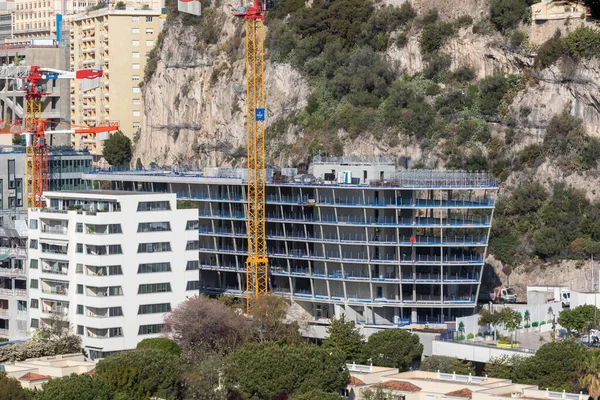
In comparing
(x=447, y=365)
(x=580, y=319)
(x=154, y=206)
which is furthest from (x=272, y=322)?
(x=580, y=319)

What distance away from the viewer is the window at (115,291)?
11238cm

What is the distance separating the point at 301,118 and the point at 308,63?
8.04 meters

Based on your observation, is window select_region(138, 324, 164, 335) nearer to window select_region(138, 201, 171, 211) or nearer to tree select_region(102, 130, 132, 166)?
window select_region(138, 201, 171, 211)

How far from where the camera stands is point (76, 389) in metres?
86.0

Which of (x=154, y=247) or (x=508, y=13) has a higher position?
(x=508, y=13)

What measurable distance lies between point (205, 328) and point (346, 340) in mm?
10094

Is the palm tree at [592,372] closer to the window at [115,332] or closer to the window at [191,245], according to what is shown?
the window at [191,245]

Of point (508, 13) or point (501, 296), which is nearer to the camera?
point (501, 296)

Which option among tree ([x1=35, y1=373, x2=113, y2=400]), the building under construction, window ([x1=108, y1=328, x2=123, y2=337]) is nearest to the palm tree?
the building under construction

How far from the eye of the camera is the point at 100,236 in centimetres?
11288

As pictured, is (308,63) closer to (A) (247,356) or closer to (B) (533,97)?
(B) (533,97)

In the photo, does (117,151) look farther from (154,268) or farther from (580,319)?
(580,319)

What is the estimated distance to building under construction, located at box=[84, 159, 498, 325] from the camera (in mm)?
121500

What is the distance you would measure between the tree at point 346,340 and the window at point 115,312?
1519cm
